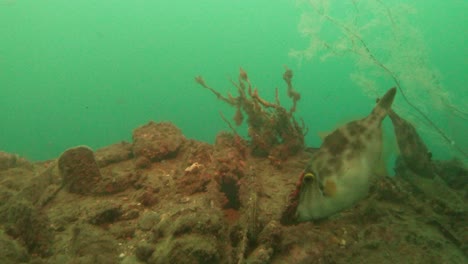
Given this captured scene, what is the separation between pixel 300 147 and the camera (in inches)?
261

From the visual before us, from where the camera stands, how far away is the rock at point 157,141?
19.8 feet

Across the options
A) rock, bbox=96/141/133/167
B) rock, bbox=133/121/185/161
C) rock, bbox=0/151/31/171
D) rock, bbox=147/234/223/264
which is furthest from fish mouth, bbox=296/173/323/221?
rock, bbox=0/151/31/171

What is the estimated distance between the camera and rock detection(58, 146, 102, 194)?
5.10m

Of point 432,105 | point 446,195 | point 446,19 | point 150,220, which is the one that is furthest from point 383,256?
point 446,19

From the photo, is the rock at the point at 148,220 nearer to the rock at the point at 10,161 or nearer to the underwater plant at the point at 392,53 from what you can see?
the rock at the point at 10,161

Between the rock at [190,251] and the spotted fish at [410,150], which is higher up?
the spotted fish at [410,150]

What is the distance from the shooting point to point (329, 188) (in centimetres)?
291

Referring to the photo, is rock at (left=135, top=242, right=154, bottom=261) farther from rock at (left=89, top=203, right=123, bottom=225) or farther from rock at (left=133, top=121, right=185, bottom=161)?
rock at (left=133, top=121, right=185, bottom=161)

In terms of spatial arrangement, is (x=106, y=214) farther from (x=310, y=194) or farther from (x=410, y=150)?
(x=410, y=150)

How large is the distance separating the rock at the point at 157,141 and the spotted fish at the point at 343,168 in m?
3.57

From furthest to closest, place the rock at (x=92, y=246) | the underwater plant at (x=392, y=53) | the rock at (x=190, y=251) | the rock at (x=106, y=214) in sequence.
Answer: the underwater plant at (x=392, y=53) → the rock at (x=106, y=214) → the rock at (x=92, y=246) → the rock at (x=190, y=251)

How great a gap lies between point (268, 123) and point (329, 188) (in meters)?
4.01

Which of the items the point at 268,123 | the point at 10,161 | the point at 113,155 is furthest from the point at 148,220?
the point at 10,161

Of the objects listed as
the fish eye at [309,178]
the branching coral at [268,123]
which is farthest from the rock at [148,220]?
the branching coral at [268,123]
